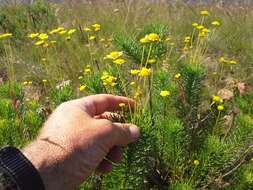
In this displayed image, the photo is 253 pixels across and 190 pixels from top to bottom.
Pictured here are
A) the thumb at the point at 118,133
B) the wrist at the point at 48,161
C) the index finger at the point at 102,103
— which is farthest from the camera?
the index finger at the point at 102,103

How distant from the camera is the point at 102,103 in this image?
7.88ft

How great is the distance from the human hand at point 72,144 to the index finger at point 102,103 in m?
0.03

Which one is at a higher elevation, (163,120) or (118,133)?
(118,133)

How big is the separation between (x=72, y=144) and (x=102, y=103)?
375 mm

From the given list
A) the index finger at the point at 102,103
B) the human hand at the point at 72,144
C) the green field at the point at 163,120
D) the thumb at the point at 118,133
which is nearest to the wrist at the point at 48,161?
the human hand at the point at 72,144

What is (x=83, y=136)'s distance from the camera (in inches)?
83.2

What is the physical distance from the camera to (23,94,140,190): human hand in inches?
80.3

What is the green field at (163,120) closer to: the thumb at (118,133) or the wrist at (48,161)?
the thumb at (118,133)

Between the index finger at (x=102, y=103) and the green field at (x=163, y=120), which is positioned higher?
the index finger at (x=102, y=103)

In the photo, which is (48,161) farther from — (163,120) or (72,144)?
(163,120)

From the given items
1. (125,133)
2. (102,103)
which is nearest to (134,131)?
(125,133)

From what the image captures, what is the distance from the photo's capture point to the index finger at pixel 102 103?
7.68ft

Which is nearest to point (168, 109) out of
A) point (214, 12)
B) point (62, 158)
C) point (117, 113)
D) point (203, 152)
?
point (203, 152)

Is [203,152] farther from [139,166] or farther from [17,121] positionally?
[17,121]
